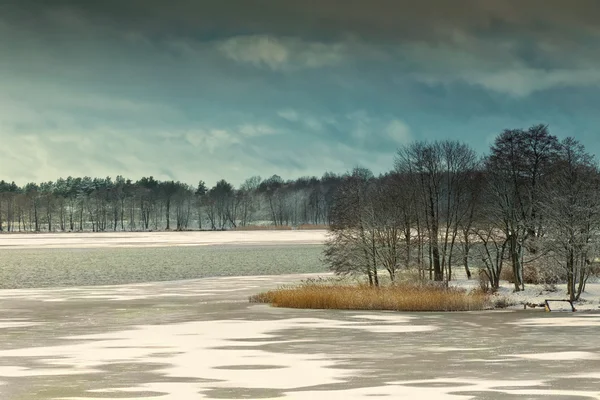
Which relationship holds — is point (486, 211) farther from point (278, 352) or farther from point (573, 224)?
point (278, 352)

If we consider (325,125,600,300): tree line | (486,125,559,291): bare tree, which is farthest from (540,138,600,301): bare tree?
(486,125,559,291): bare tree

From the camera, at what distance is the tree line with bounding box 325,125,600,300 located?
2041 inches

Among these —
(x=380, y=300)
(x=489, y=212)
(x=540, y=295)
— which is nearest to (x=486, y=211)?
(x=489, y=212)

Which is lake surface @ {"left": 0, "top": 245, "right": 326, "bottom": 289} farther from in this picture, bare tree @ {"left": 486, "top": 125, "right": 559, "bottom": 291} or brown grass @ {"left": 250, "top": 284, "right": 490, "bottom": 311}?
brown grass @ {"left": 250, "top": 284, "right": 490, "bottom": 311}

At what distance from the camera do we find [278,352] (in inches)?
1145

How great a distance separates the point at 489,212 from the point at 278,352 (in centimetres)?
3782

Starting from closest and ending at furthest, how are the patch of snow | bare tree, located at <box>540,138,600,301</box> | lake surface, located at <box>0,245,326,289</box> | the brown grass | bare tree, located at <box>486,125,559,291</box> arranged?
the patch of snow
the brown grass
bare tree, located at <box>540,138,600,301</box>
bare tree, located at <box>486,125,559,291</box>
lake surface, located at <box>0,245,326,289</box>

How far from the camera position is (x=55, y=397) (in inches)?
830

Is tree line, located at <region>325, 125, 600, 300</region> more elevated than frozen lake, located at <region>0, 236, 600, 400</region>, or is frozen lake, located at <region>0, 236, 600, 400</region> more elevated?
tree line, located at <region>325, 125, 600, 300</region>

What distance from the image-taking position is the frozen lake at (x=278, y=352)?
2214 cm

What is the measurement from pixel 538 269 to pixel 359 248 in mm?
14388

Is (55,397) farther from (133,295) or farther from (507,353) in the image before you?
(133,295)

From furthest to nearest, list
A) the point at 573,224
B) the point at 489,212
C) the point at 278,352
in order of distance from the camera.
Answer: the point at 489,212, the point at 573,224, the point at 278,352

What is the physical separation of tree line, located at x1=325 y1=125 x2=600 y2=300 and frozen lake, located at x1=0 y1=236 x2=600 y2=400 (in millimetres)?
9485
